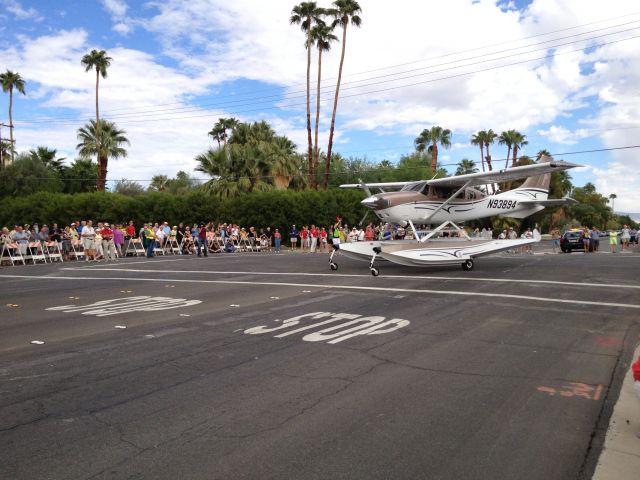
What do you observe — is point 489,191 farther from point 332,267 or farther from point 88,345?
point 88,345

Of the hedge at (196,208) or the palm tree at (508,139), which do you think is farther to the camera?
the palm tree at (508,139)

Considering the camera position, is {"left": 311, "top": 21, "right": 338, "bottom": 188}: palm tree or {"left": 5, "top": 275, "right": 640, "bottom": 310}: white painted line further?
{"left": 311, "top": 21, "right": 338, "bottom": 188}: palm tree

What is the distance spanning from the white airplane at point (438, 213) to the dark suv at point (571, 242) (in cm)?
1301

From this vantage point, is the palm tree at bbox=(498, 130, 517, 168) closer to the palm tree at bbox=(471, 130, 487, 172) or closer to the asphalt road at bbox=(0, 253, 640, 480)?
the palm tree at bbox=(471, 130, 487, 172)

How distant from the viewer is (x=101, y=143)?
4416cm

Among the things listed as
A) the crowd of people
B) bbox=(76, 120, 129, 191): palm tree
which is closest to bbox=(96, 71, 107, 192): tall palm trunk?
bbox=(76, 120, 129, 191): palm tree

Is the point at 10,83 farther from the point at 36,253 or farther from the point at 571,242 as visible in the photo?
the point at 571,242

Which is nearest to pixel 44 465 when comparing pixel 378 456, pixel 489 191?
pixel 378 456

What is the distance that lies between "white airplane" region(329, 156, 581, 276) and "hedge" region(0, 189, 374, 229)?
663 inches

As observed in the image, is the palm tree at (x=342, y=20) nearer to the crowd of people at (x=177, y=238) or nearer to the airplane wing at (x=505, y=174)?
the crowd of people at (x=177, y=238)

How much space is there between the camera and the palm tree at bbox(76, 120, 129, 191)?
43.7 metres

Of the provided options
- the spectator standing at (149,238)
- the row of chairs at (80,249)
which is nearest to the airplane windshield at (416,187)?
the spectator standing at (149,238)

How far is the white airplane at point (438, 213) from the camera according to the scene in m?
15.5

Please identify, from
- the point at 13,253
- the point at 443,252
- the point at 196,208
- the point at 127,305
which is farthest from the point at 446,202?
the point at 196,208
